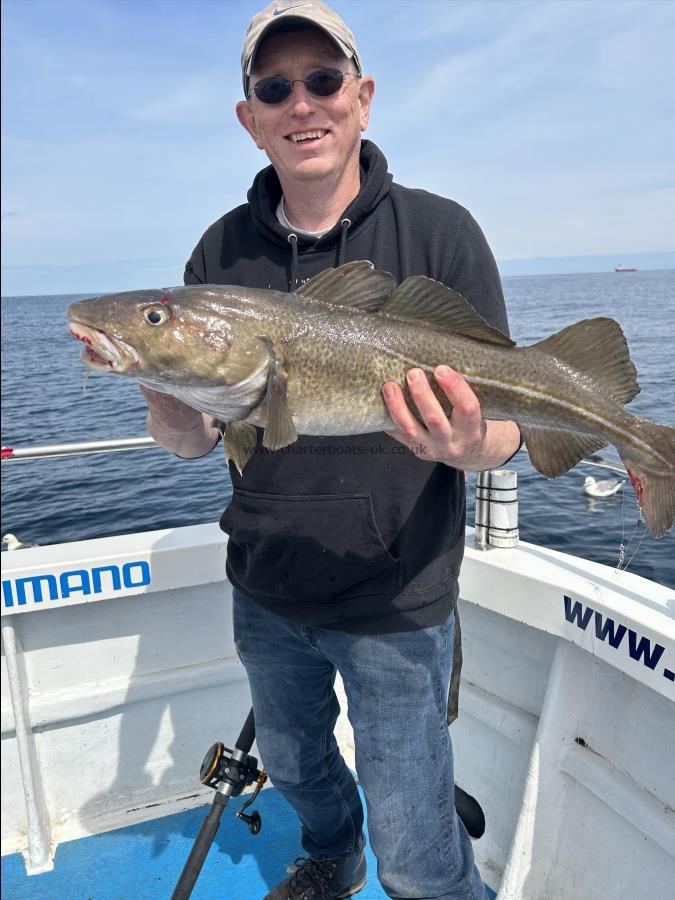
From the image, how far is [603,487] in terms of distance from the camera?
12.4 metres

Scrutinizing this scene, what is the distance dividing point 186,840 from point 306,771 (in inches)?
66.9

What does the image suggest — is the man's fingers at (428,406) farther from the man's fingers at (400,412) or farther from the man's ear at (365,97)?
the man's ear at (365,97)

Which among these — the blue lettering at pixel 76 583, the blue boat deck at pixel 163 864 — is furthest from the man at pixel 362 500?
the blue boat deck at pixel 163 864

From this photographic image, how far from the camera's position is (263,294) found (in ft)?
8.57

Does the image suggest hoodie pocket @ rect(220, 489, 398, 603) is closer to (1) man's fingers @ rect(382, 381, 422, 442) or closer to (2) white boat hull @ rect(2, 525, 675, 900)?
(1) man's fingers @ rect(382, 381, 422, 442)

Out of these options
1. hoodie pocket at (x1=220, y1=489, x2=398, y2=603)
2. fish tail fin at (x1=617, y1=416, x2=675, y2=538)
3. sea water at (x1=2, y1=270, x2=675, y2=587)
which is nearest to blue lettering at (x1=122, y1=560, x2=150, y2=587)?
hoodie pocket at (x1=220, y1=489, x2=398, y2=603)

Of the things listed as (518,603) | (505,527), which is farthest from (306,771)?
(505,527)

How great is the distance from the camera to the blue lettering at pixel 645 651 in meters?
2.95

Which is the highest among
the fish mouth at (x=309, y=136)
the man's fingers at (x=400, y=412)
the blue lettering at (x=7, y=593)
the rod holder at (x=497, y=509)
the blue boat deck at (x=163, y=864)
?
the fish mouth at (x=309, y=136)

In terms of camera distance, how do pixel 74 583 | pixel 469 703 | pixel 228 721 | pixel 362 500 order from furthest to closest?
pixel 228 721, pixel 469 703, pixel 74 583, pixel 362 500

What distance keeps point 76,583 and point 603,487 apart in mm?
10705

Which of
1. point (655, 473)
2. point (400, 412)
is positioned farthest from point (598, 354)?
point (400, 412)

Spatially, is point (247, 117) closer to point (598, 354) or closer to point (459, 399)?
point (459, 399)

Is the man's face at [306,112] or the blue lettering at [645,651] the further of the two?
the blue lettering at [645,651]
